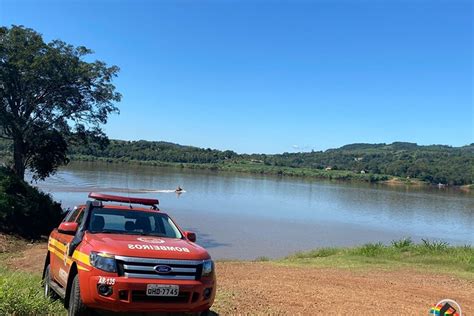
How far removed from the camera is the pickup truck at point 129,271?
A: 5469 millimetres

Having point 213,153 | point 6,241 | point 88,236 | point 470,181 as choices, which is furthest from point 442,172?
point 88,236

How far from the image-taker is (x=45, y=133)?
84.6 ft

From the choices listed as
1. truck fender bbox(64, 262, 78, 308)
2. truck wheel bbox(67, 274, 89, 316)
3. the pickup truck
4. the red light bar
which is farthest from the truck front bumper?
the red light bar

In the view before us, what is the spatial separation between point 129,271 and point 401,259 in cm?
1324

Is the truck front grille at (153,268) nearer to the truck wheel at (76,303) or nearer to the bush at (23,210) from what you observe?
the truck wheel at (76,303)

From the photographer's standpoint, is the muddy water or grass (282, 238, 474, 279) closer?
grass (282, 238, 474, 279)

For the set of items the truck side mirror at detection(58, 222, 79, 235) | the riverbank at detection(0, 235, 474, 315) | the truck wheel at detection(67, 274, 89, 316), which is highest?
the truck side mirror at detection(58, 222, 79, 235)

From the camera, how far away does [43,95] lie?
25.2m

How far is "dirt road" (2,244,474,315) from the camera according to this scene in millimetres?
7777

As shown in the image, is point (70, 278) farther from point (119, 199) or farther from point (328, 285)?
point (328, 285)

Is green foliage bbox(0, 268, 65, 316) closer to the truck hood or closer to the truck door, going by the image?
the truck door

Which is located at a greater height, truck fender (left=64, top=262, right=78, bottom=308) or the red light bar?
the red light bar

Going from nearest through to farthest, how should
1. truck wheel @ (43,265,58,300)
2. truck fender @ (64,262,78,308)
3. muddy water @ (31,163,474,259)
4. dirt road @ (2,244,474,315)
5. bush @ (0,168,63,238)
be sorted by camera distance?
truck fender @ (64,262,78,308) → truck wheel @ (43,265,58,300) → dirt road @ (2,244,474,315) → bush @ (0,168,63,238) → muddy water @ (31,163,474,259)

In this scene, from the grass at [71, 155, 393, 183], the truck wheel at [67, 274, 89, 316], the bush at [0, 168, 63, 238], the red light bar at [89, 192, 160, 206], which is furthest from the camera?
the grass at [71, 155, 393, 183]
